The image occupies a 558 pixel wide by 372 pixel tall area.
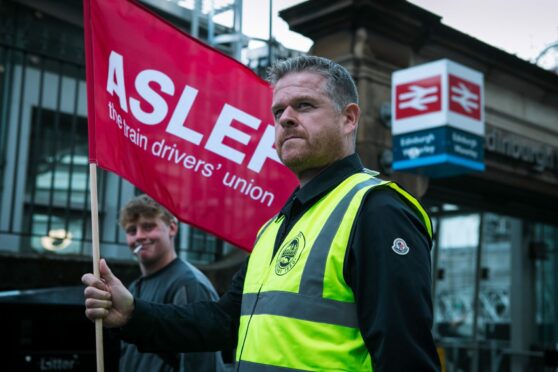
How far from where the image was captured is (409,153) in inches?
286

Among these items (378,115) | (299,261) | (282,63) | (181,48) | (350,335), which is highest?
(378,115)

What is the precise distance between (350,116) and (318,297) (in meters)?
0.71

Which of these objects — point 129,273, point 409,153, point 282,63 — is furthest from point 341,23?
point 282,63

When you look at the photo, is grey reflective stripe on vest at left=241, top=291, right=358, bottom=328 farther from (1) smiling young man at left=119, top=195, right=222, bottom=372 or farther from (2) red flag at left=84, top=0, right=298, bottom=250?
(1) smiling young man at left=119, top=195, right=222, bottom=372

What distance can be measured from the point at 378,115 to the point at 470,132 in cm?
97

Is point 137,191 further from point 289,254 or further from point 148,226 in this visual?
point 289,254

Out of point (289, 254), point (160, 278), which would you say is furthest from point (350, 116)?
point (160, 278)

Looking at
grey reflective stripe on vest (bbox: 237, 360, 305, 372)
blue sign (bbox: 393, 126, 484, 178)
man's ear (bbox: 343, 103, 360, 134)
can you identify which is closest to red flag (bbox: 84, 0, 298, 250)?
man's ear (bbox: 343, 103, 360, 134)

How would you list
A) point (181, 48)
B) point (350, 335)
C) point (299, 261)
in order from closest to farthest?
point (350, 335)
point (299, 261)
point (181, 48)

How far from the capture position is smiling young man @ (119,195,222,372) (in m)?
3.80

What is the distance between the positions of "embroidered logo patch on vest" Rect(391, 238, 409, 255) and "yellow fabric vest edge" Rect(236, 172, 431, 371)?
15 cm

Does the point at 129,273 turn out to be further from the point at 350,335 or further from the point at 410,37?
the point at 350,335

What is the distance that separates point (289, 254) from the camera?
2.17 metres

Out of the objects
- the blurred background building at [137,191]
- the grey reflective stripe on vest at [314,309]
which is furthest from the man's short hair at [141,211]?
the grey reflective stripe on vest at [314,309]
